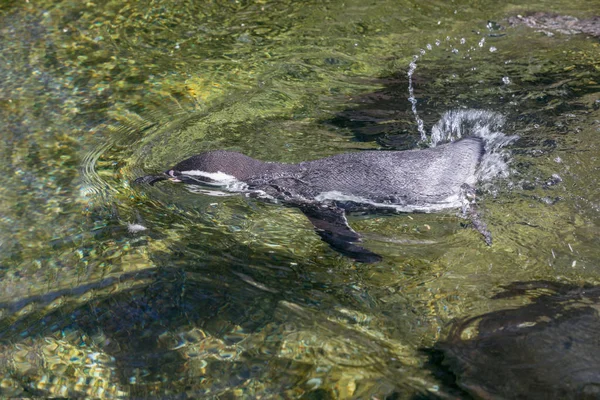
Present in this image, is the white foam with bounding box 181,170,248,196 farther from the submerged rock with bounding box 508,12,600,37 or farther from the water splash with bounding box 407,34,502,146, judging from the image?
the submerged rock with bounding box 508,12,600,37

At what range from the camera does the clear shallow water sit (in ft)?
9.80

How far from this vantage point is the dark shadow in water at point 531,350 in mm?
2658

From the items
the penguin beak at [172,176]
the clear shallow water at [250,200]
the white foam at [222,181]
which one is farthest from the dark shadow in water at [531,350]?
the penguin beak at [172,176]

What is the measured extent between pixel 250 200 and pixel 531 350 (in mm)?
2058

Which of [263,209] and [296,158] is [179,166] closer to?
[263,209]

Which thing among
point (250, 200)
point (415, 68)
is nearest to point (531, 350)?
point (250, 200)

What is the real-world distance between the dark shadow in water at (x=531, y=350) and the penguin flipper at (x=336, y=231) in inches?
28.4

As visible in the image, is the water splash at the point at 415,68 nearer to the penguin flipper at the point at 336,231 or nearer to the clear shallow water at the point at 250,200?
the clear shallow water at the point at 250,200

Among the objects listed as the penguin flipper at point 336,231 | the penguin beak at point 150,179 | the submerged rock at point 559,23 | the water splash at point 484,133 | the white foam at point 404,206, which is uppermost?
the submerged rock at point 559,23

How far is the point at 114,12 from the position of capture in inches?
278

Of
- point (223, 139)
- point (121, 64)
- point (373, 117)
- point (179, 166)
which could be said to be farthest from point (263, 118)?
point (121, 64)

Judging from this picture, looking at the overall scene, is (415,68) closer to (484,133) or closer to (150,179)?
(484,133)

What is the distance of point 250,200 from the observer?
13.8ft

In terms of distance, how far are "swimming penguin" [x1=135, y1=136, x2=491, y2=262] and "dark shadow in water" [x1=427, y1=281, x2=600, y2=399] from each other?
2.89ft
